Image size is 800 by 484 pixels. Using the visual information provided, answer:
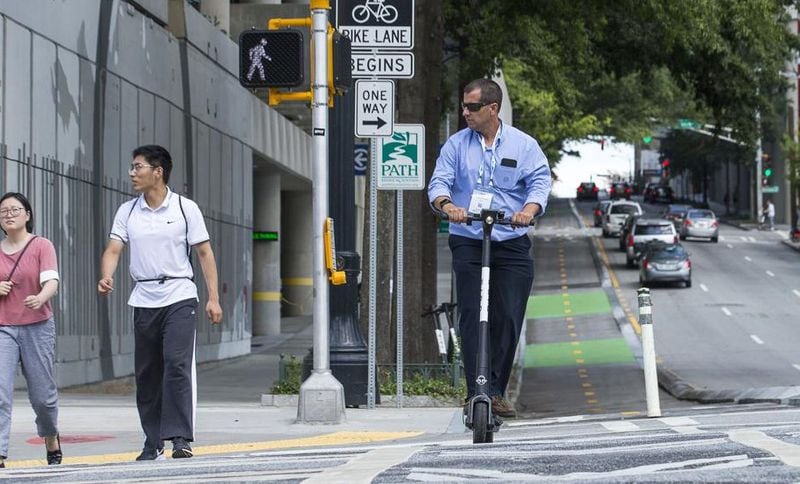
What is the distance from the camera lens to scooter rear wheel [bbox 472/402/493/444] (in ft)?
28.4

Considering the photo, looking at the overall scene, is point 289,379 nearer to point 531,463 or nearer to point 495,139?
point 495,139

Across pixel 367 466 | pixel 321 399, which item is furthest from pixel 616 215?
pixel 367 466

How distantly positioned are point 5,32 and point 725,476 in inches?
548

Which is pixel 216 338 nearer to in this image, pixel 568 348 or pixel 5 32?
pixel 568 348

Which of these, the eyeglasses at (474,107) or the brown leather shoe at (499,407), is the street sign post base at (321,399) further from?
the eyeglasses at (474,107)

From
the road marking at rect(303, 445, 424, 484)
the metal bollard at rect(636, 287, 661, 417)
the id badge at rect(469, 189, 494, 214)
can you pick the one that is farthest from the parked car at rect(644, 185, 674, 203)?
the road marking at rect(303, 445, 424, 484)

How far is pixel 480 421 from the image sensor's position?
8.64 meters

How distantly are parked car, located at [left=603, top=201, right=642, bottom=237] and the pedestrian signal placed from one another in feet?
210

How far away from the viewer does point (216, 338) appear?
32.3 meters

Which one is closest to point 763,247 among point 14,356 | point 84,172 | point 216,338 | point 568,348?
point 568,348

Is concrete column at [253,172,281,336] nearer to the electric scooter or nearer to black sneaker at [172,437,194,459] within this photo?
black sneaker at [172,437,194,459]

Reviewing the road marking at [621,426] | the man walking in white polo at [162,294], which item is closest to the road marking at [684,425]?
the road marking at [621,426]

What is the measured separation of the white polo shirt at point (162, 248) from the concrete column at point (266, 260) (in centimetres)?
3329

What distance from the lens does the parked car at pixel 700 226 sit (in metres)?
76.2
